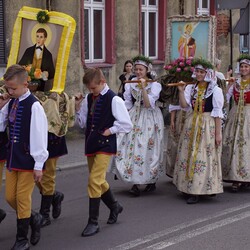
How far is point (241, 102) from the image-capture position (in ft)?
29.0

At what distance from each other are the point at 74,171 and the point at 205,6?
1025 cm

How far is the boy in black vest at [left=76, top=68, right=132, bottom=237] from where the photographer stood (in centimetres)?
656

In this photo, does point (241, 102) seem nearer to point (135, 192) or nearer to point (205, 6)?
point (135, 192)

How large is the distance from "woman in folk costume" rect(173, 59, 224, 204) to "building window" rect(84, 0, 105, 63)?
23.5 feet

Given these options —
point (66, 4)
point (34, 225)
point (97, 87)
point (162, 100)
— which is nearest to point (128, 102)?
point (162, 100)

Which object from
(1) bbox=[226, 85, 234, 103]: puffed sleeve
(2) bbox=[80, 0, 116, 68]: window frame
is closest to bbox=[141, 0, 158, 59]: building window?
(2) bbox=[80, 0, 116, 68]: window frame

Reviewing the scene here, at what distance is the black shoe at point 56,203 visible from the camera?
711 cm

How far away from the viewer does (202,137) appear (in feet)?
26.5

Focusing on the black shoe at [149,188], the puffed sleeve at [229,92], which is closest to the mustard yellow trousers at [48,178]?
the black shoe at [149,188]

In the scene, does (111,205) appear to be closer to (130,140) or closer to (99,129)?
(99,129)

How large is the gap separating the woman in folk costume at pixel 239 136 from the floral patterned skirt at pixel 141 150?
0.96 m

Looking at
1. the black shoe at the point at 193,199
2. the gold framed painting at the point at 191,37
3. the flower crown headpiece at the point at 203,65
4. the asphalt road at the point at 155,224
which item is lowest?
the asphalt road at the point at 155,224

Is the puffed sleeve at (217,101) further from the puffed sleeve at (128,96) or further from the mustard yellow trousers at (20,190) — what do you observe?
the mustard yellow trousers at (20,190)

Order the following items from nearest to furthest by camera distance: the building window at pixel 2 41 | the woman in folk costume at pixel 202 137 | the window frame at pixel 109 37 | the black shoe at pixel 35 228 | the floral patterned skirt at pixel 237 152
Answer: the black shoe at pixel 35 228, the woman in folk costume at pixel 202 137, the floral patterned skirt at pixel 237 152, the building window at pixel 2 41, the window frame at pixel 109 37
